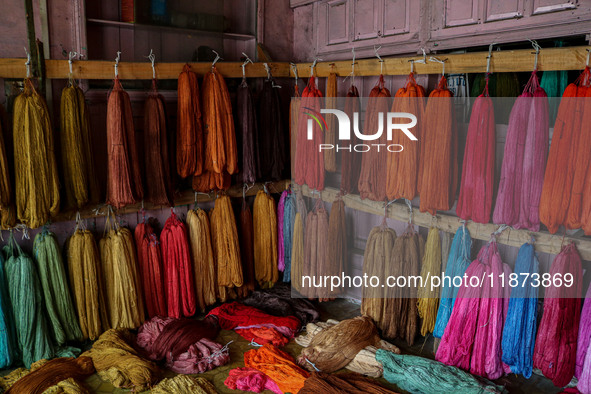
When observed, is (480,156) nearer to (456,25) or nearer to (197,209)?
(456,25)

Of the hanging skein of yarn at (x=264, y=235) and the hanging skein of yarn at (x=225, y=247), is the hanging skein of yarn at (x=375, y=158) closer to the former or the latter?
the hanging skein of yarn at (x=264, y=235)

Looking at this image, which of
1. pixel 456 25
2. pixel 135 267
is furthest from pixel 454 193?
pixel 135 267

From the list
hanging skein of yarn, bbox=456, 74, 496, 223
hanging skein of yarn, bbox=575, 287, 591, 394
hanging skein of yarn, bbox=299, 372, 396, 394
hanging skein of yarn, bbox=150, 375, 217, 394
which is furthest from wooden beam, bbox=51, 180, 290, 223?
hanging skein of yarn, bbox=575, 287, 591, 394

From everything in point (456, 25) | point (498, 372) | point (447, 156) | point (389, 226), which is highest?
point (456, 25)

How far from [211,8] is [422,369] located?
4.23 meters

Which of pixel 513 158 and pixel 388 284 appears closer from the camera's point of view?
pixel 513 158

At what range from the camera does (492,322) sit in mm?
4016

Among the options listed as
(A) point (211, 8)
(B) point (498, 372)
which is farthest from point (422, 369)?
(A) point (211, 8)

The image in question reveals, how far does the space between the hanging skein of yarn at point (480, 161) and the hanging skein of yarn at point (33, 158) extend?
346cm

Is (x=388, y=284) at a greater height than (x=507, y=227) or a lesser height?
lesser

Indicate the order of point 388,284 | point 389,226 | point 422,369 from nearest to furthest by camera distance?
point 422,369 → point 388,284 → point 389,226

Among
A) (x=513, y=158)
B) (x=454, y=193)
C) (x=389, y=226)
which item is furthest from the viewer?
(x=389, y=226)

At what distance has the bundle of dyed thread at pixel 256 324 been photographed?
15.8ft

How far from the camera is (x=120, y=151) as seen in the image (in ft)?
14.8
